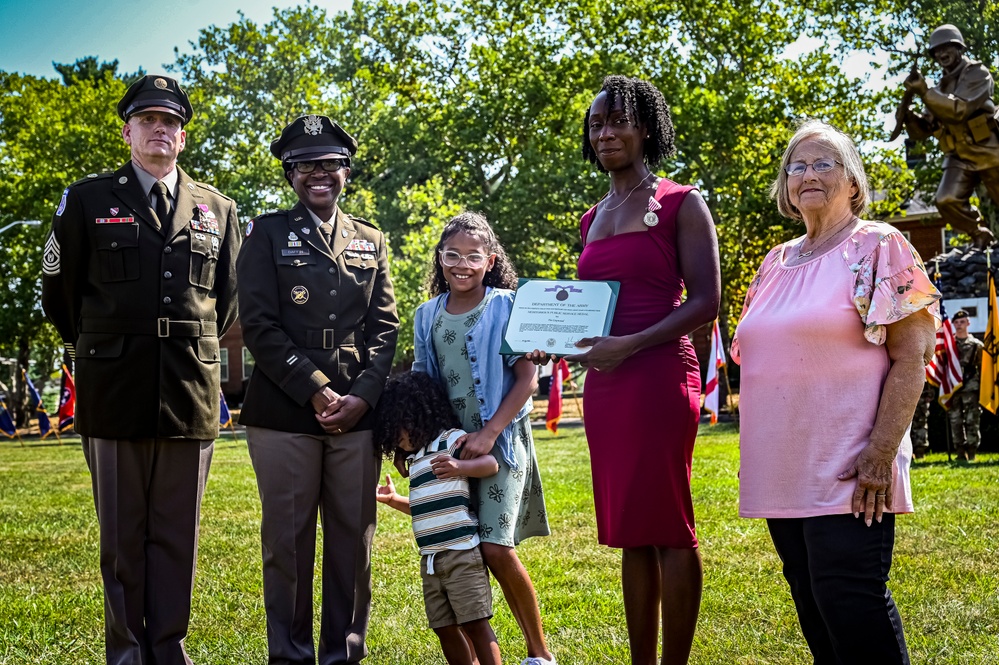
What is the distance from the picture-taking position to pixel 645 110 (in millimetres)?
4047

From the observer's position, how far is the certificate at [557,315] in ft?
12.6

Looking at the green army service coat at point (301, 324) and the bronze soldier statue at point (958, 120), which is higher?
the bronze soldier statue at point (958, 120)

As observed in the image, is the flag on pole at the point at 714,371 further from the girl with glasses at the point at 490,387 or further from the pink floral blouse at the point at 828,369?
the pink floral blouse at the point at 828,369

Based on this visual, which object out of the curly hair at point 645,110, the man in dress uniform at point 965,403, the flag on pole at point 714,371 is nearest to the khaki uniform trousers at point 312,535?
the curly hair at point 645,110

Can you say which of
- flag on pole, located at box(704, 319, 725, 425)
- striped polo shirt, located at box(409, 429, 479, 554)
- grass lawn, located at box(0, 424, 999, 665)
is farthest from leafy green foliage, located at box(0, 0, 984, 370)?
striped polo shirt, located at box(409, 429, 479, 554)

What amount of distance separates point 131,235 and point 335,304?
96 cm

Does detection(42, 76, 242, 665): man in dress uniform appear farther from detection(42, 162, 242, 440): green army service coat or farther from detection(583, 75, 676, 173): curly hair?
detection(583, 75, 676, 173): curly hair

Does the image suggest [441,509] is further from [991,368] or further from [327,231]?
Result: [991,368]

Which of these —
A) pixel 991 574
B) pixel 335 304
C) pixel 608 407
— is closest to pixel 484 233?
pixel 335 304

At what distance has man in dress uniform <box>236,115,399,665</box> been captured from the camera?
14.7ft

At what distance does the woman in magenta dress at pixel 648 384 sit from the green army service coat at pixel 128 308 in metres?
1.74

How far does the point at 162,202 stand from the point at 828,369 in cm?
306

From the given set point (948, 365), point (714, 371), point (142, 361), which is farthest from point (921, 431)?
point (142, 361)

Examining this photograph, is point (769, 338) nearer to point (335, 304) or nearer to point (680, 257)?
point (680, 257)
